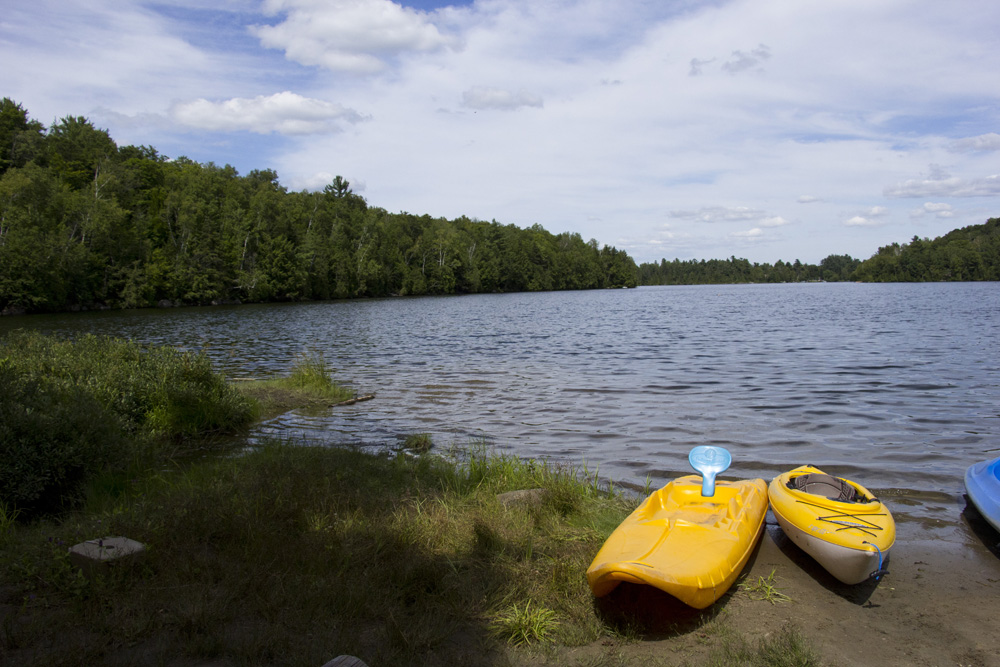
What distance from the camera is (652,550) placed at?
4688mm

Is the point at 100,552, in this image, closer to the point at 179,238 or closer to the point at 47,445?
the point at 47,445

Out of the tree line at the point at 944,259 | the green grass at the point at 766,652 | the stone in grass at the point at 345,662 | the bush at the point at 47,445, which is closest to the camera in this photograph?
the stone in grass at the point at 345,662

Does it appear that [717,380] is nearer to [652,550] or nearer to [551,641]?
[652,550]

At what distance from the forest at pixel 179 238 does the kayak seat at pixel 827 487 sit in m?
52.7

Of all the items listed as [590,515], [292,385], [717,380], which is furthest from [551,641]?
[717,380]

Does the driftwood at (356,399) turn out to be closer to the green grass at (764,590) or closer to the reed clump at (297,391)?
the reed clump at (297,391)

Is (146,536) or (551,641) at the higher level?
(146,536)

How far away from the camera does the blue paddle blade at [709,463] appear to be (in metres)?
5.89

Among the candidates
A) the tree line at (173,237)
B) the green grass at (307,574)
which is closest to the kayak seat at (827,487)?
the green grass at (307,574)

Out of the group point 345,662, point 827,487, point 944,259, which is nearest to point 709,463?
point 827,487

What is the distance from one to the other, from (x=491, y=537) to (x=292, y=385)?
34.2ft

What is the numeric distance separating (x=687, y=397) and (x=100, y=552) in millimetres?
11491

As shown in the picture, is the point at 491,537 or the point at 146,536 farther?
the point at 491,537

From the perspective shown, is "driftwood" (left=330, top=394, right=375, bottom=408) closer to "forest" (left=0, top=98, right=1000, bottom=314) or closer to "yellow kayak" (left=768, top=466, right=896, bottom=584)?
"yellow kayak" (left=768, top=466, right=896, bottom=584)
